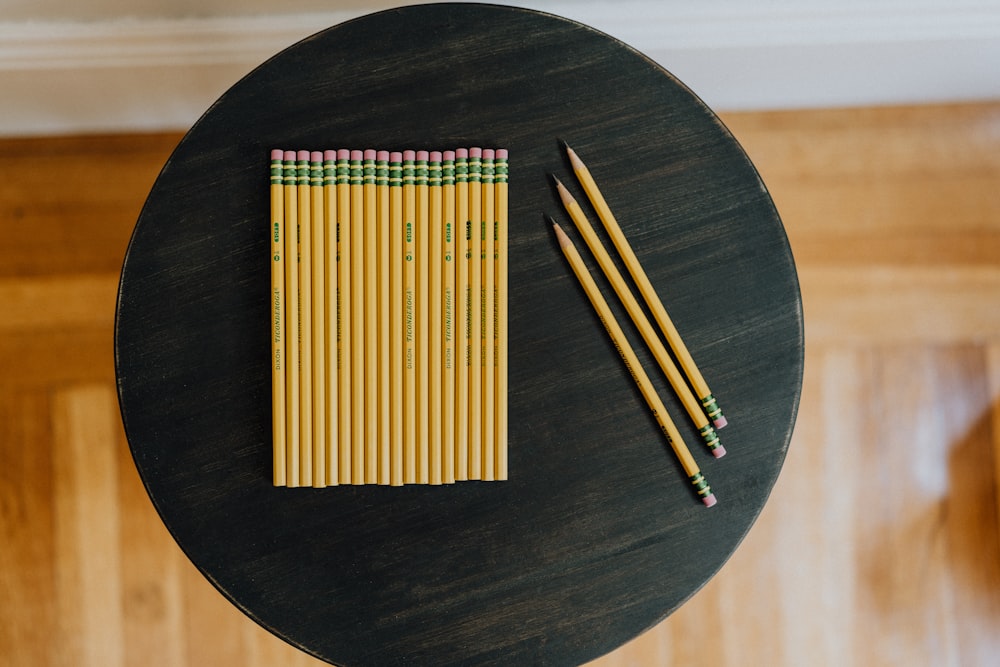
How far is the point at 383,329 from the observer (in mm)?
654

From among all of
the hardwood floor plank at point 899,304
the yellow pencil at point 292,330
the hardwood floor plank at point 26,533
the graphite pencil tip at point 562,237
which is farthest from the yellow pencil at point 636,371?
the hardwood floor plank at point 26,533

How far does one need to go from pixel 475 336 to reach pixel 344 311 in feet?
0.34

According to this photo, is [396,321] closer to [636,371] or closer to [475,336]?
[475,336]

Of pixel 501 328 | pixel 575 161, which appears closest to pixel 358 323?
pixel 501 328

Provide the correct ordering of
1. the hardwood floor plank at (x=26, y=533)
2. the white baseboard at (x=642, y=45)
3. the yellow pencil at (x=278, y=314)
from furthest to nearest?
the hardwood floor plank at (x=26, y=533), the white baseboard at (x=642, y=45), the yellow pencil at (x=278, y=314)

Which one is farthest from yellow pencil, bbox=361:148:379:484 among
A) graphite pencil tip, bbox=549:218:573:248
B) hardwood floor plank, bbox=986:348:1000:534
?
hardwood floor plank, bbox=986:348:1000:534

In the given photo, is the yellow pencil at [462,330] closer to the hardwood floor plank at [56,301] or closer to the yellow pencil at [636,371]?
the yellow pencil at [636,371]

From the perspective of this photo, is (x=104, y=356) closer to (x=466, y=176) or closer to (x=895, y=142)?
(x=466, y=176)

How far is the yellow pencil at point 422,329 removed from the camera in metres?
0.65

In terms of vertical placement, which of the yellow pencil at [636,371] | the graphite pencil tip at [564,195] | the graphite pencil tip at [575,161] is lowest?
the yellow pencil at [636,371]

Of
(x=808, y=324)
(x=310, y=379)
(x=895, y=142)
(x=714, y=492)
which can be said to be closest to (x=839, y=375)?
(x=808, y=324)

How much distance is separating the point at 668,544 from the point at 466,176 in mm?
336

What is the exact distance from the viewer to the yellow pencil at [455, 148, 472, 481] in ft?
2.15

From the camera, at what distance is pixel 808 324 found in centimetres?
111
